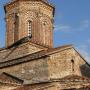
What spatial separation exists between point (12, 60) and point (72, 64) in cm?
455

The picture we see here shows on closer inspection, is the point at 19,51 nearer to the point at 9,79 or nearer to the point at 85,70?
the point at 9,79

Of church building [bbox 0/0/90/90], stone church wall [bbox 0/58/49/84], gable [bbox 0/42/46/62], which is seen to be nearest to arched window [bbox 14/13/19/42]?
church building [bbox 0/0/90/90]

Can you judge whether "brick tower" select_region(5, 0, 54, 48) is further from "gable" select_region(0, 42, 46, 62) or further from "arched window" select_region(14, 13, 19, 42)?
"gable" select_region(0, 42, 46, 62)

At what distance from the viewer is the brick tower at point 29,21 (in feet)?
100

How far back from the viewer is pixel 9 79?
995 inches

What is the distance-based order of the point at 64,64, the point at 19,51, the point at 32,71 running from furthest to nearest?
the point at 19,51
the point at 64,64
the point at 32,71

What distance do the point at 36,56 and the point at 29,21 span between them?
5917mm

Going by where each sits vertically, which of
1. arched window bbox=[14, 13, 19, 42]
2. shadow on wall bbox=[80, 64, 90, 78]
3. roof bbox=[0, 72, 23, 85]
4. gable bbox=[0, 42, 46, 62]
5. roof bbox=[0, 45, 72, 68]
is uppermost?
arched window bbox=[14, 13, 19, 42]

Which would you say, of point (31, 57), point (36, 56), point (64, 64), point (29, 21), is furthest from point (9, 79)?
point (29, 21)

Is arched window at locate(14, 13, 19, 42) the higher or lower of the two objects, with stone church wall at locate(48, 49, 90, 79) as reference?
higher

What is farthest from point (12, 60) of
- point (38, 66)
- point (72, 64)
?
point (72, 64)

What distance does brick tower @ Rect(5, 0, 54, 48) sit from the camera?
30500mm

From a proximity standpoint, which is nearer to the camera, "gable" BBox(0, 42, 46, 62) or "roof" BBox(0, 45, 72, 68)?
"roof" BBox(0, 45, 72, 68)

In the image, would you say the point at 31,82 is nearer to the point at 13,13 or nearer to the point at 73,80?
the point at 73,80
